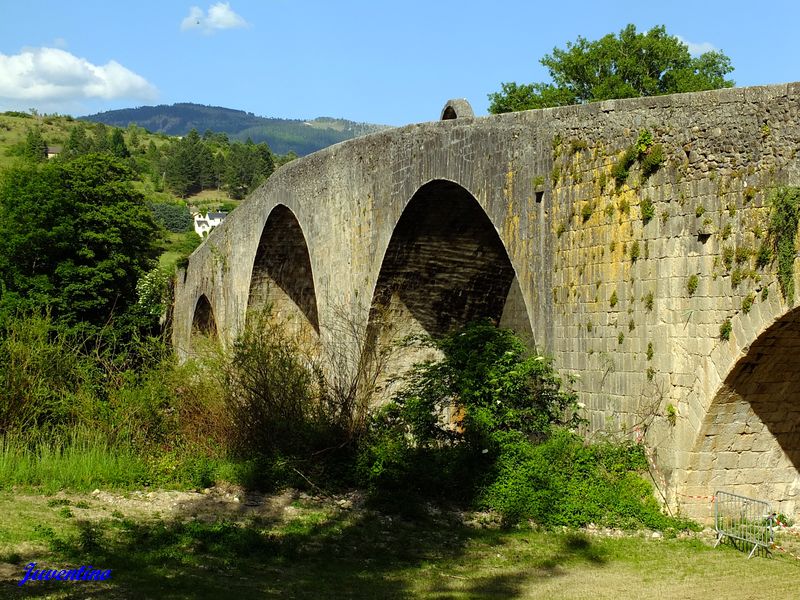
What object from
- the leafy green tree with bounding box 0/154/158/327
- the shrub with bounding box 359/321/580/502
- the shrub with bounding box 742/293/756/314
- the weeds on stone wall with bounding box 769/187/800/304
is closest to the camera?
the weeds on stone wall with bounding box 769/187/800/304

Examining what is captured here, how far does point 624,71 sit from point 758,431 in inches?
964

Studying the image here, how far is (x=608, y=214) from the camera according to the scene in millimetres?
9391

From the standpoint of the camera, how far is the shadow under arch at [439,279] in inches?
547

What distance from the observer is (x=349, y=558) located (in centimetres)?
759

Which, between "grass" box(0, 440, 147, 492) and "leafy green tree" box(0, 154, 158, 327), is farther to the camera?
"leafy green tree" box(0, 154, 158, 327)

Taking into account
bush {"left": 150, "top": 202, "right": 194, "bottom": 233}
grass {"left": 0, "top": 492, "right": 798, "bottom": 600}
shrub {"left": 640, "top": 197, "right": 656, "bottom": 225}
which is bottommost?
grass {"left": 0, "top": 492, "right": 798, "bottom": 600}

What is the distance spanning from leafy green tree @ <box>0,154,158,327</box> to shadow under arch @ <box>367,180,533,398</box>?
11.7m

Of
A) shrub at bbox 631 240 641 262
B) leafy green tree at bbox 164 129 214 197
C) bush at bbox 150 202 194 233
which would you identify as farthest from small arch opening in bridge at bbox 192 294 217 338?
leafy green tree at bbox 164 129 214 197

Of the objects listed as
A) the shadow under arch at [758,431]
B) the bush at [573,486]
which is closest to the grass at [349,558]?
the bush at [573,486]

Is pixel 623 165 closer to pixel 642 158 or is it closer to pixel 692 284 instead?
pixel 642 158

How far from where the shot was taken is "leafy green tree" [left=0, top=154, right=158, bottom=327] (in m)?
25.1

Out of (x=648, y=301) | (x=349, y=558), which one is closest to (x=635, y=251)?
(x=648, y=301)

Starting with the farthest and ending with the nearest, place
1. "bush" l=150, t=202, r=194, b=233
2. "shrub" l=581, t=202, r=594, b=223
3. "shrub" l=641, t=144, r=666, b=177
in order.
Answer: "bush" l=150, t=202, r=194, b=233 → "shrub" l=581, t=202, r=594, b=223 → "shrub" l=641, t=144, r=666, b=177

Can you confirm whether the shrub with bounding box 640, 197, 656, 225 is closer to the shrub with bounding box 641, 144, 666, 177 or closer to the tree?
the shrub with bounding box 641, 144, 666, 177
